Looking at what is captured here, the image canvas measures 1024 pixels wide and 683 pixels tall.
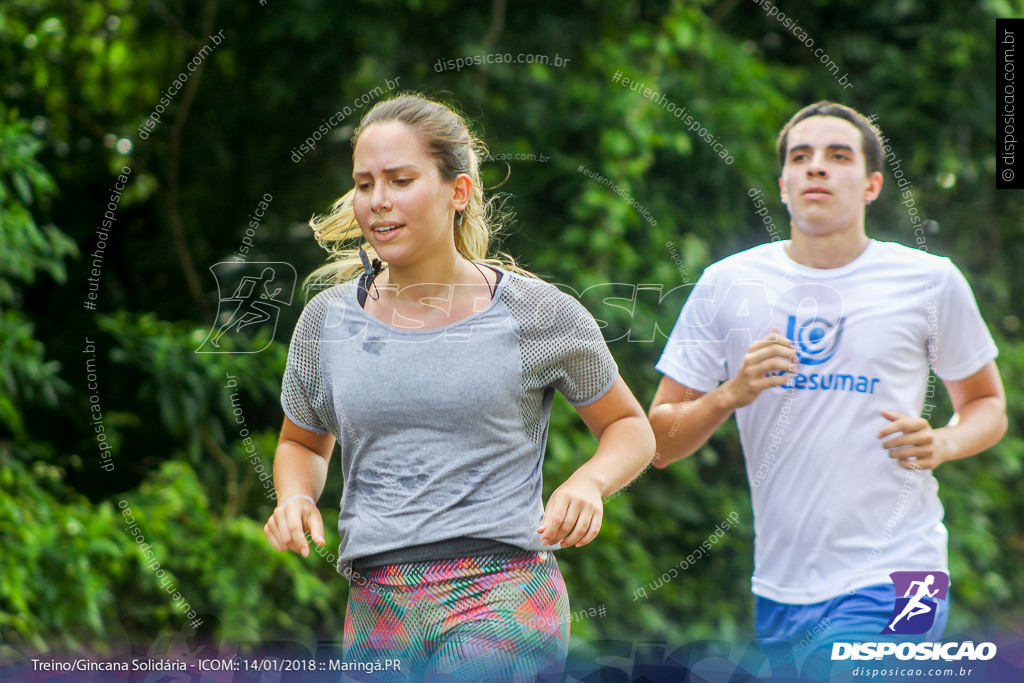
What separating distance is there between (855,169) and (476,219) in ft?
2.86

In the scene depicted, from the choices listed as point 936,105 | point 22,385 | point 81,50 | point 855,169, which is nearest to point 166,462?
point 22,385

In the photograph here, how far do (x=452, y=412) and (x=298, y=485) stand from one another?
1.11ft

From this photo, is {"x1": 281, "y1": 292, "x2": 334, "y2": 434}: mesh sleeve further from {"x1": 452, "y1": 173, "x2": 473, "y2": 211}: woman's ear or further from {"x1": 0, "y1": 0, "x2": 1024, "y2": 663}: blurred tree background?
{"x1": 0, "y1": 0, "x2": 1024, "y2": 663}: blurred tree background

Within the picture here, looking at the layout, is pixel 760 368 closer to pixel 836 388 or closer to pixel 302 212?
pixel 836 388

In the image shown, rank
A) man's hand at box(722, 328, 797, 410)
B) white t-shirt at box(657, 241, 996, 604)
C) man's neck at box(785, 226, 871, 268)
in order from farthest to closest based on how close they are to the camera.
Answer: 1. man's neck at box(785, 226, 871, 268)
2. white t-shirt at box(657, 241, 996, 604)
3. man's hand at box(722, 328, 797, 410)

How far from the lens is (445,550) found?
1664 mm

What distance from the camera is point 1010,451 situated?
488cm

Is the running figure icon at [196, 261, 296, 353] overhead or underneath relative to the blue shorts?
overhead

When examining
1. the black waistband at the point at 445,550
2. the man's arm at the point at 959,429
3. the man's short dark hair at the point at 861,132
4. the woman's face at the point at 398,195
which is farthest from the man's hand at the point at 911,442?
the woman's face at the point at 398,195

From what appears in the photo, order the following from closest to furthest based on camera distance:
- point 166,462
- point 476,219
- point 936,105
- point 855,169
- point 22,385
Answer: point 476,219 < point 855,169 < point 22,385 < point 166,462 < point 936,105

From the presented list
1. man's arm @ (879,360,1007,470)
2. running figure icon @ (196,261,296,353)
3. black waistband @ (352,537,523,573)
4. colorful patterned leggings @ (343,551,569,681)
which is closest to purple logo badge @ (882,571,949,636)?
man's arm @ (879,360,1007,470)

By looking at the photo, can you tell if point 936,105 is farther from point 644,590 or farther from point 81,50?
point 81,50

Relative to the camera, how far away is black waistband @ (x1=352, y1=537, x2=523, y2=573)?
1665 mm

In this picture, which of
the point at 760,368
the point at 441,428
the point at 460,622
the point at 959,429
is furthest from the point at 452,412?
the point at 959,429
